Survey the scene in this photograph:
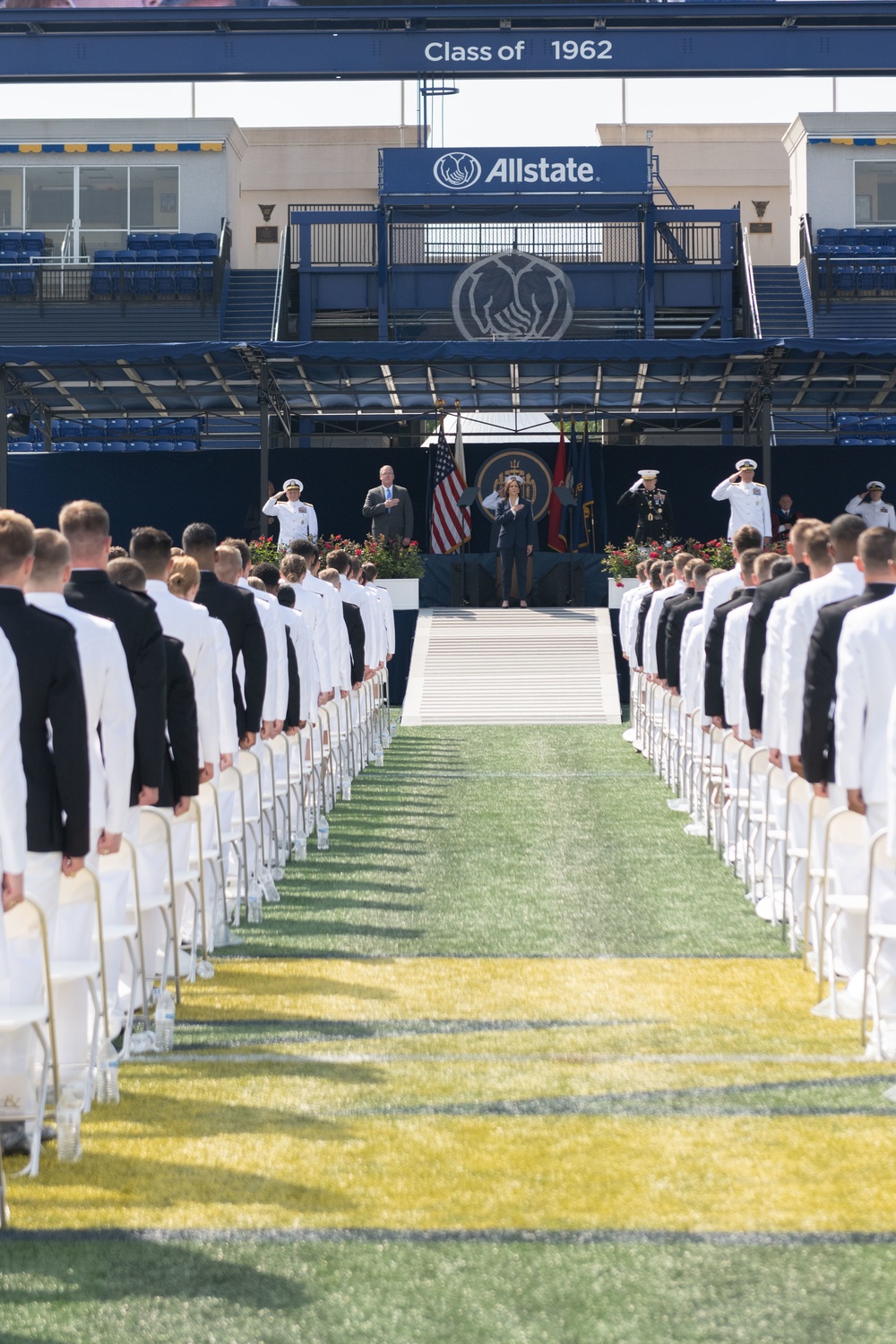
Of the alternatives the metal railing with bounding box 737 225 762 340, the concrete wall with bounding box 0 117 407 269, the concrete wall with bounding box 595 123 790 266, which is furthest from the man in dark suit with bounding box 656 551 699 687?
the concrete wall with bounding box 595 123 790 266

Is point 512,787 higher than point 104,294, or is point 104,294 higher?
point 104,294

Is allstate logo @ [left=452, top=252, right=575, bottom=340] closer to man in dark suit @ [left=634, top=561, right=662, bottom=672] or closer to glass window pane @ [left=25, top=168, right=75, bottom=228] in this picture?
glass window pane @ [left=25, top=168, right=75, bottom=228]

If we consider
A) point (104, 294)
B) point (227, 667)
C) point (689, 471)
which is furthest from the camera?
point (104, 294)

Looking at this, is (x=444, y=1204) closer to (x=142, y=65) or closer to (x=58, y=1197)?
(x=58, y=1197)

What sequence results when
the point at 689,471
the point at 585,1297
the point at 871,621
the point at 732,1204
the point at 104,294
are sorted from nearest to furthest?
the point at 585,1297
the point at 732,1204
the point at 871,621
the point at 689,471
the point at 104,294

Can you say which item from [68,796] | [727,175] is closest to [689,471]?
→ [727,175]

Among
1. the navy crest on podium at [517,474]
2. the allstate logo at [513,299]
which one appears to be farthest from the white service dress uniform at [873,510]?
the allstate logo at [513,299]

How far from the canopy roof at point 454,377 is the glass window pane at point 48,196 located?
1058cm

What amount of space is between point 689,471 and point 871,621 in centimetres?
2159

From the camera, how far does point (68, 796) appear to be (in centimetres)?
518

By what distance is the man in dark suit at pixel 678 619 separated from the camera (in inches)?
525

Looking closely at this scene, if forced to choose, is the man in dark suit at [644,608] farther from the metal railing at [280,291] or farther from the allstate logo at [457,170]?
the allstate logo at [457,170]

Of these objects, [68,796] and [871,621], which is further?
[871,621]

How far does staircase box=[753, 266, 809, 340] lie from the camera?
32.9 metres
